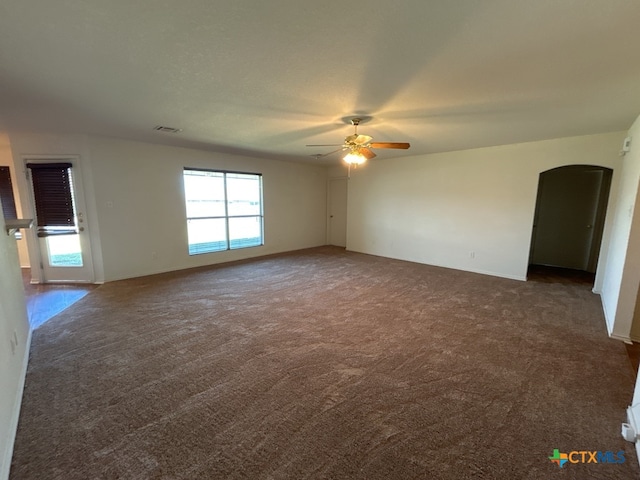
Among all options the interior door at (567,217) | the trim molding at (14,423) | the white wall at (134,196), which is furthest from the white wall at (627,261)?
the white wall at (134,196)

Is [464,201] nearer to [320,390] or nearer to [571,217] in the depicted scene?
[571,217]

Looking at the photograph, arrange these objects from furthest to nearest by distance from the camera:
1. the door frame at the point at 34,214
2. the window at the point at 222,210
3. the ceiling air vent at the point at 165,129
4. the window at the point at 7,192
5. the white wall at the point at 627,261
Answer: the window at the point at 222,210 → the window at the point at 7,192 → the door frame at the point at 34,214 → the ceiling air vent at the point at 165,129 → the white wall at the point at 627,261

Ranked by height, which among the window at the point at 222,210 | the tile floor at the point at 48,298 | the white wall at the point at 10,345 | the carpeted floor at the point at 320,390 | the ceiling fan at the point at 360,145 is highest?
the ceiling fan at the point at 360,145

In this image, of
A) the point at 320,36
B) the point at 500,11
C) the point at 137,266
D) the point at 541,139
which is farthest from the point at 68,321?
the point at 541,139

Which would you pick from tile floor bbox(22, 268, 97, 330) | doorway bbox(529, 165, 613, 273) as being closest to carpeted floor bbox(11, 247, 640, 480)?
tile floor bbox(22, 268, 97, 330)

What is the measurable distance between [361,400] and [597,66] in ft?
9.77

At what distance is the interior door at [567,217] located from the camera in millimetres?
5535

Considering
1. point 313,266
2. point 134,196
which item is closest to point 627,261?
point 313,266

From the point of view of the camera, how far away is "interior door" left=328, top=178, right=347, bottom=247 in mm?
7855

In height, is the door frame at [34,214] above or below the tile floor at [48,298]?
above

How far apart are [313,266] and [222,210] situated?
2.34 meters

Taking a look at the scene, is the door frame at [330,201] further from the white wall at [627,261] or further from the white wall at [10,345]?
the white wall at [10,345]

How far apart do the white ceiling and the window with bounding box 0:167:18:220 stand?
2372 mm

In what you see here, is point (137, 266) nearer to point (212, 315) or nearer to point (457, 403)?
point (212, 315)
